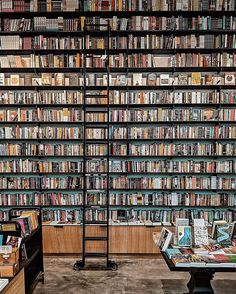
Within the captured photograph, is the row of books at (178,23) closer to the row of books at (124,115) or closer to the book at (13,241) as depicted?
the row of books at (124,115)

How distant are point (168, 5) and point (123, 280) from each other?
3866 millimetres

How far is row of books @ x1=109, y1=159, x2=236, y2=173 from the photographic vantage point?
4469 millimetres

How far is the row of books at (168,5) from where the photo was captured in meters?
4.30

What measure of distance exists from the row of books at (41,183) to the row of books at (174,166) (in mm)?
461

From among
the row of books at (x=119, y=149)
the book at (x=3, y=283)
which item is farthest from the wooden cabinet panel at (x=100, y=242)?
the book at (x=3, y=283)

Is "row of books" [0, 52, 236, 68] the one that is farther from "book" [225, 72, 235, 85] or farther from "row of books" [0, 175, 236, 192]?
"row of books" [0, 175, 236, 192]

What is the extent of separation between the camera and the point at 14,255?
96.3 inches

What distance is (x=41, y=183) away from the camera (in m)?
4.52

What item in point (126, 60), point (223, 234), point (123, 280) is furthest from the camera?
point (126, 60)

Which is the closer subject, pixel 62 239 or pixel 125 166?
pixel 62 239

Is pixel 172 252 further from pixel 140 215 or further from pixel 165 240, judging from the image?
pixel 140 215

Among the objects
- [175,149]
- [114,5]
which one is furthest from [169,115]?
[114,5]

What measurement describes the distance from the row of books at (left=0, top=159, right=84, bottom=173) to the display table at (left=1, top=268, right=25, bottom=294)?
2.05m

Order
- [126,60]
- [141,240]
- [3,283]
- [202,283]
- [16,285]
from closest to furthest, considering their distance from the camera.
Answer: [3,283], [16,285], [202,283], [141,240], [126,60]
